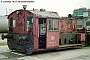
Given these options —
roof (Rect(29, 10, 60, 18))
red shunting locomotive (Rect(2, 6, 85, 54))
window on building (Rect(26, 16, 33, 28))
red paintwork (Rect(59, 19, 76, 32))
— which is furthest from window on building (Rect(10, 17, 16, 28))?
red paintwork (Rect(59, 19, 76, 32))

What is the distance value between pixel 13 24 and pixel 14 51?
1.78 m

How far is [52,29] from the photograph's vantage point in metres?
12.4

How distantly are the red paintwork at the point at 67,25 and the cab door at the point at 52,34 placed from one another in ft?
6.09

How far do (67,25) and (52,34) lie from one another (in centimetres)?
323

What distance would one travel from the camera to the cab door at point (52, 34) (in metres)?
12.1

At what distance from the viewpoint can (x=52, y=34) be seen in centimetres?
1237

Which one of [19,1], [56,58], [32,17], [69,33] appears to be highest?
[19,1]

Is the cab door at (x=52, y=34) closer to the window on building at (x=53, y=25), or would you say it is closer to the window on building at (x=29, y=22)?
the window on building at (x=53, y=25)

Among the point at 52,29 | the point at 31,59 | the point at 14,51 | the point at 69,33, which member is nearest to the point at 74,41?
the point at 69,33

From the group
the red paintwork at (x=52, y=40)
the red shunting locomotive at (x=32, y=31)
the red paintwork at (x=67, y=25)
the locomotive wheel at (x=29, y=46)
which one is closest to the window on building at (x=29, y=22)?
the red shunting locomotive at (x=32, y=31)

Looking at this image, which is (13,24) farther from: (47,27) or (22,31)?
(47,27)

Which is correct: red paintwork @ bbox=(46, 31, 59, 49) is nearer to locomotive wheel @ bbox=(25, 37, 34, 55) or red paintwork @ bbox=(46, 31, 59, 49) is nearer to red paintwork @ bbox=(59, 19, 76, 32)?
locomotive wheel @ bbox=(25, 37, 34, 55)

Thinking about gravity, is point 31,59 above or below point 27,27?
below

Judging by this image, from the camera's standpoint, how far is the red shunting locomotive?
37.6ft
